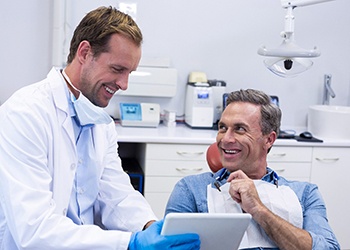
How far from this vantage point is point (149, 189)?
3102mm

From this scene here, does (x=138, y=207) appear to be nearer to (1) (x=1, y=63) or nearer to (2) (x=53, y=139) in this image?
(2) (x=53, y=139)

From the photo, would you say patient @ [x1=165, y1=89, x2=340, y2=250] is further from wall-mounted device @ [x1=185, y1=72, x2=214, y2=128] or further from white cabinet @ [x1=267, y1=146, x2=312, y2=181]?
wall-mounted device @ [x1=185, y1=72, x2=214, y2=128]

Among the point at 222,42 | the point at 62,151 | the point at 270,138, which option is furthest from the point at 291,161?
the point at 62,151

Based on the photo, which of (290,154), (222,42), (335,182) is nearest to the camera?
(290,154)

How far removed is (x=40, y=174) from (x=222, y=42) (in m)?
2.47

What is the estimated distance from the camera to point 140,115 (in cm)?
342

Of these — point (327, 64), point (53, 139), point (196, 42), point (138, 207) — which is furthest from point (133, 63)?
point (327, 64)

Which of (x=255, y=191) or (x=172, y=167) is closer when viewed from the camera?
(x=255, y=191)

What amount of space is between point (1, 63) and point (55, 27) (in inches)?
18.8

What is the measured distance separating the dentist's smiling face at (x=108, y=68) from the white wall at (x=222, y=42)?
6.38 feet

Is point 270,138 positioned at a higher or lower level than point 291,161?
higher

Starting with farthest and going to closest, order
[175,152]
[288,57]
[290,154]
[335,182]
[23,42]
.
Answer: [23,42] < [335,182] < [290,154] < [175,152] < [288,57]

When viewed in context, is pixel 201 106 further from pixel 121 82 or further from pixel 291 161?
pixel 121 82

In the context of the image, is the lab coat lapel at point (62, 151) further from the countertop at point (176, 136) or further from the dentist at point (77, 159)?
the countertop at point (176, 136)
